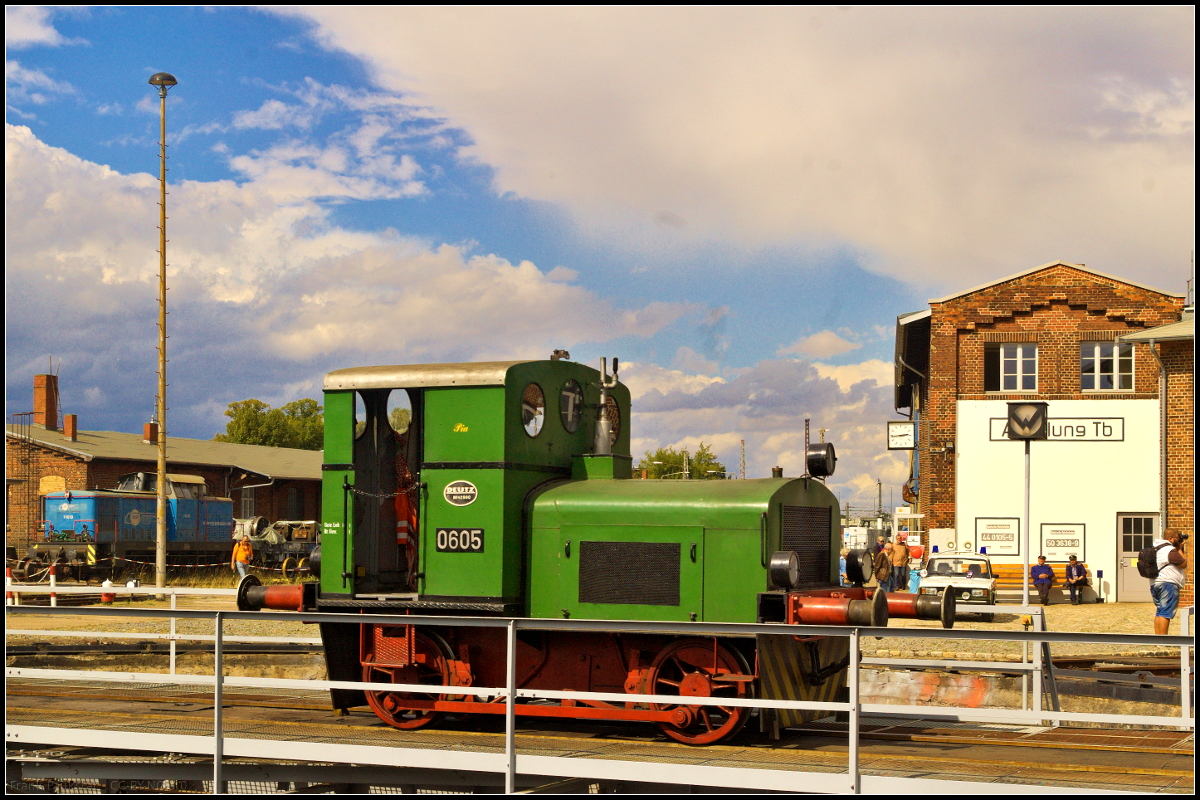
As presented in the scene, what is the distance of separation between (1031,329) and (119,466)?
110ft

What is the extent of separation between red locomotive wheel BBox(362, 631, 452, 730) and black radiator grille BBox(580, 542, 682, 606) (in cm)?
135

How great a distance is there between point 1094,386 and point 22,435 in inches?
1477

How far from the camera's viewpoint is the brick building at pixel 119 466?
43469 mm

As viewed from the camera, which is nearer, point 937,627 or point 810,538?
point 810,538

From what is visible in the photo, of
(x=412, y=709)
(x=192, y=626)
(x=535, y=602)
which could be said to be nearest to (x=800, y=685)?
(x=535, y=602)

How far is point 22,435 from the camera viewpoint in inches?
1729

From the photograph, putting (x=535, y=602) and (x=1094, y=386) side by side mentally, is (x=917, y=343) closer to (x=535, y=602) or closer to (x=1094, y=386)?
(x=1094, y=386)

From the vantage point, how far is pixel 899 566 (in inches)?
1040

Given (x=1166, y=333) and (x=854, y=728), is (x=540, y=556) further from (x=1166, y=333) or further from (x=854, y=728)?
(x=1166, y=333)

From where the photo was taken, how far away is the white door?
30.8 m

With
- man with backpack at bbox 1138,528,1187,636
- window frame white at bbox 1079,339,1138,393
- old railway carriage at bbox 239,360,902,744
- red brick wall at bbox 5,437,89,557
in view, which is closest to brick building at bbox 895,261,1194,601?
window frame white at bbox 1079,339,1138,393

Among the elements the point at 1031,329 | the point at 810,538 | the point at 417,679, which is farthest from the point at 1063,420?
the point at 417,679

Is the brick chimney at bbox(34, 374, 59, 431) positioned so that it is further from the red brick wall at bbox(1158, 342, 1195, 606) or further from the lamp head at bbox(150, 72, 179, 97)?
the red brick wall at bbox(1158, 342, 1195, 606)

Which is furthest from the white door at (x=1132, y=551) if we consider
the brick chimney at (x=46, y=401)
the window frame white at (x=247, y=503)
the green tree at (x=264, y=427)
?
the green tree at (x=264, y=427)
